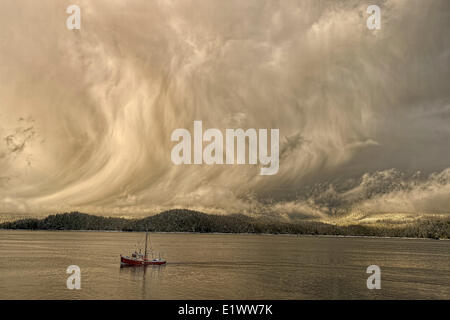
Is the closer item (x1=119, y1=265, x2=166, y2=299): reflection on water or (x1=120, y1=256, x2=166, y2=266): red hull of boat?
(x1=119, y1=265, x2=166, y2=299): reflection on water

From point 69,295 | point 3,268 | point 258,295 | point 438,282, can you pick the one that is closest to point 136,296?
point 69,295

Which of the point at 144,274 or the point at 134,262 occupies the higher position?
the point at 134,262

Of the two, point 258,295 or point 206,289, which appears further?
point 206,289

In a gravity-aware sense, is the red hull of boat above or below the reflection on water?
above

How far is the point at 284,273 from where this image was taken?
11231cm

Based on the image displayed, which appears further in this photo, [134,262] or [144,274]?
[134,262]

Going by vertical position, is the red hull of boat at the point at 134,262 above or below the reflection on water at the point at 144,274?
above

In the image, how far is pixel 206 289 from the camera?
82.4 m

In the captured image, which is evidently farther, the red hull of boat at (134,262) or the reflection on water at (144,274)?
the red hull of boat at (134,262)
